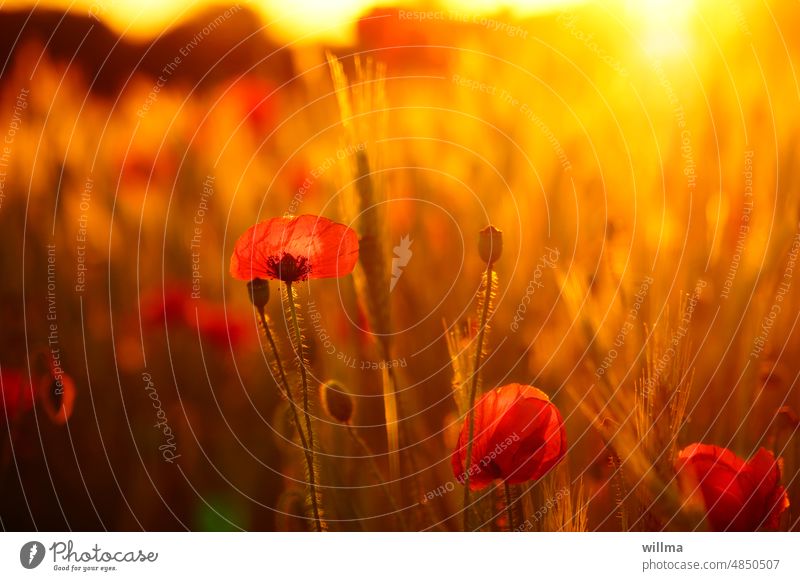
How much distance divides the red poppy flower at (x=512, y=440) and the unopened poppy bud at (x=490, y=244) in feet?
0.42

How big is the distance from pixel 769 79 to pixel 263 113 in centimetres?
49

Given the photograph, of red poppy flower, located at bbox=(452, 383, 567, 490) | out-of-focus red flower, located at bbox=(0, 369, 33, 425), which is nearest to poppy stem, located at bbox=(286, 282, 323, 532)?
red poppy flower, located at bbox=(452, 383, 567, 490)

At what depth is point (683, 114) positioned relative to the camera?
78 cm

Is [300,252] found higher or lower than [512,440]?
higher

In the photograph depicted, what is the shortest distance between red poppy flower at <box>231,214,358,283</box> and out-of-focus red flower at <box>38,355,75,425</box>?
0.20 meters

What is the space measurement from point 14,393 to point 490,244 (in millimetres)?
481

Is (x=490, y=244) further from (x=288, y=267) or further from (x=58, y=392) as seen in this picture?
(x=58, y=392)

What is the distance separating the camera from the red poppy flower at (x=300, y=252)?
0.74 m

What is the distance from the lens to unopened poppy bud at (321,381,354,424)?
757 millimetres

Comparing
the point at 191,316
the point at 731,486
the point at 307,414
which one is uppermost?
the point at 191,316

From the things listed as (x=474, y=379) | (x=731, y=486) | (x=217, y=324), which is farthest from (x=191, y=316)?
(x=731, y=486)

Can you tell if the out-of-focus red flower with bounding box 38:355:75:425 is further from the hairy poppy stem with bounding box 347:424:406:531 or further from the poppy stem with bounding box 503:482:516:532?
the poppy stem with bounding box 503:482:516:532

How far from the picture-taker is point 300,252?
2.45 ft
